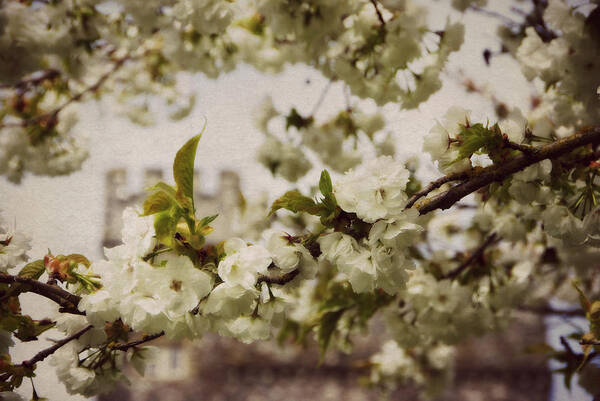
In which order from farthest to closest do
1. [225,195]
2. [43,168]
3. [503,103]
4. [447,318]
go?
[225,195] < [503,103] < [43,168] < [447,318]

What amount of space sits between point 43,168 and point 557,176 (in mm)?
2235

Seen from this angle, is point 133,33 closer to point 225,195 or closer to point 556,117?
point 556,117

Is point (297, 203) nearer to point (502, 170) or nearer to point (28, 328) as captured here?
point (502, 170)

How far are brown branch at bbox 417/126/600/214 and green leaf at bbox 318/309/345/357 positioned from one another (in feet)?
2.53

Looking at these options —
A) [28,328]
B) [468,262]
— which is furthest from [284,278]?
[468,262]

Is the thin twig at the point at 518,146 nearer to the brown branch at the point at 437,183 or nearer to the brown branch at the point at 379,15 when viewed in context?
the brown branch at the point at 437,183

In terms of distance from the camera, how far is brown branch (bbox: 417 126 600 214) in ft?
2.61

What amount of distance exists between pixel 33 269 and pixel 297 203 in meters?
0.50

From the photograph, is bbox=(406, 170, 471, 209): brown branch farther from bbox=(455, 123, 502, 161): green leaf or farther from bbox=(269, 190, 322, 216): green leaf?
bbox=(269, 190, 322, 216): green leaf

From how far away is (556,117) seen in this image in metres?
1.49

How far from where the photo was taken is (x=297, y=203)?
0.80 metres

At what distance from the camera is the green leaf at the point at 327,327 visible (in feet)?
4.71

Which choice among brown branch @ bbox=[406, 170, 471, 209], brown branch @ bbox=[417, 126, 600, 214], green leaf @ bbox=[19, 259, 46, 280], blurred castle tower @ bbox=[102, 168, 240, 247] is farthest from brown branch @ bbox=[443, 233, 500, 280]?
blurred castle tower @ bbox=[102, 168, 240, 247]

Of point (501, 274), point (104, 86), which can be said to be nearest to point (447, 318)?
point (501, 274)
